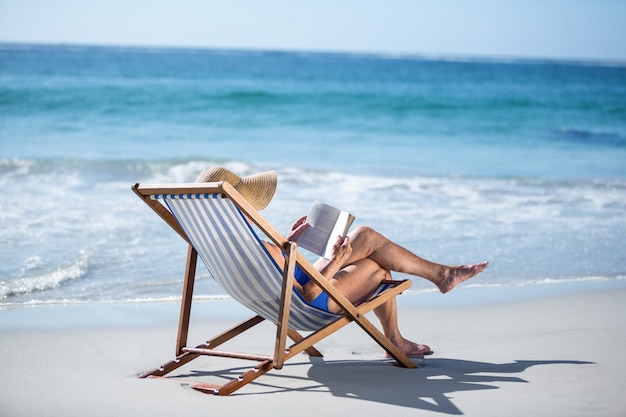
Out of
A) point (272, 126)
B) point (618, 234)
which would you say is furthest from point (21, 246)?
point (272, 126)

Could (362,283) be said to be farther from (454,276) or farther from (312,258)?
(312,258)

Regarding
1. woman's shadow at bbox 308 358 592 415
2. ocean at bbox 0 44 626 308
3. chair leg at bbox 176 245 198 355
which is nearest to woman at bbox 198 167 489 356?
woman's shadow at bbox 308 358 592 415

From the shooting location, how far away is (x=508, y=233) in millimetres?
7543

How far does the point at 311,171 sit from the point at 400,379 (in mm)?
8806

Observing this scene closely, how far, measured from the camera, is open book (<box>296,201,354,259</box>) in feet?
11.9

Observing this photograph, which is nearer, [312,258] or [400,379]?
[400,379]

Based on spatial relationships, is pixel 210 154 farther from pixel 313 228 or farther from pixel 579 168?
pixel 313 228

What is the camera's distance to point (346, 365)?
4020mm

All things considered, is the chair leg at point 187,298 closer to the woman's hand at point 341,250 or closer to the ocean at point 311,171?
the woman's hand at point 341,250

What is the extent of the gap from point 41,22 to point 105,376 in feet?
173

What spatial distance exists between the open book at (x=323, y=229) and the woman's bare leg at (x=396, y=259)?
0.19 meters

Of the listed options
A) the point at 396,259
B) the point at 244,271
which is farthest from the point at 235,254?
the point at 396,259

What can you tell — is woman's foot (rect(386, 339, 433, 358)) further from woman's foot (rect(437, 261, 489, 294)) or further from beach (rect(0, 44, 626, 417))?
woman's foot (rect(437, 261, 489, 294))

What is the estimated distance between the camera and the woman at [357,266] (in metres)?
3.55
